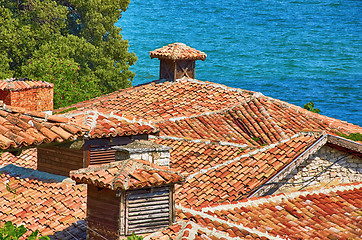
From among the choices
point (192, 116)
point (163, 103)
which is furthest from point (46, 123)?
point (163, 103)

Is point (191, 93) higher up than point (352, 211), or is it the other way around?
point (191, 93)

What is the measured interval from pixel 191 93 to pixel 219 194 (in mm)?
10262

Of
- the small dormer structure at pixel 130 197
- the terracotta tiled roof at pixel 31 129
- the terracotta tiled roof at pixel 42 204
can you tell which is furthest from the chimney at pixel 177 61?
the small dormer structure at pixel 130 197

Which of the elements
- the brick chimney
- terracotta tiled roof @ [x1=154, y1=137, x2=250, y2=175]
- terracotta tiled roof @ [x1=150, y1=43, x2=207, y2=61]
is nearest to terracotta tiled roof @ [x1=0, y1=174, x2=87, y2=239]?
the brick chimney

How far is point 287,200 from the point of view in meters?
15.0

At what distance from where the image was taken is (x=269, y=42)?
3912 inches

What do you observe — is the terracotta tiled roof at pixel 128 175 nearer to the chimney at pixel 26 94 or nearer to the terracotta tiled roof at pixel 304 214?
the terracotta tiled roof at pixel 304 214

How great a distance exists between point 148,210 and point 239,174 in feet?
17.8

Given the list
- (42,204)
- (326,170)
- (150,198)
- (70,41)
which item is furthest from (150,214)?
(70,41)

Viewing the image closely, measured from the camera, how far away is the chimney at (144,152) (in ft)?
43.8

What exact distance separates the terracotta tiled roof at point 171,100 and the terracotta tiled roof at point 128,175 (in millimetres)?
9760

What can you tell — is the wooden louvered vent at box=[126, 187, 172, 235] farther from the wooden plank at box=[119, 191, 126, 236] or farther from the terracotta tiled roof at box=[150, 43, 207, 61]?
the terracotta tiled roof at box=[150, 43, 207, 61]

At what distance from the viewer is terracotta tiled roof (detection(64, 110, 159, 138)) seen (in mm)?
16312

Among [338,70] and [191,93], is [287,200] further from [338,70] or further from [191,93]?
[338,70]
